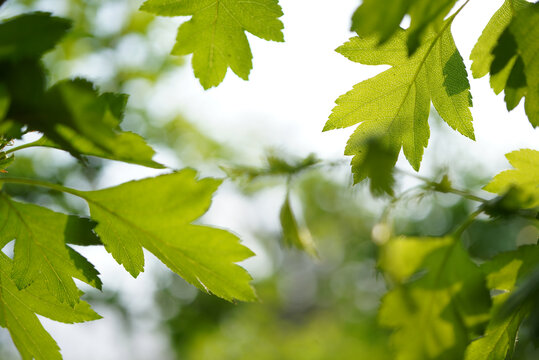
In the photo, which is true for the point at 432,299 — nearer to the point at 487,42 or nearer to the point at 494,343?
the point at 494,343

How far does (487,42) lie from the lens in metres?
0.65

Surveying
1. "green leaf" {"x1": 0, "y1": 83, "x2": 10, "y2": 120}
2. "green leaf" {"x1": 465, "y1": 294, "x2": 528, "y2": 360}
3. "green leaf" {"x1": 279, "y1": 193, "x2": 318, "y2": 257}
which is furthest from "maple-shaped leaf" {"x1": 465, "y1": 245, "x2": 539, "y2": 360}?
"green leaf" {"x1": 0, "y1": 83, "x2": 10, "y2": 120}

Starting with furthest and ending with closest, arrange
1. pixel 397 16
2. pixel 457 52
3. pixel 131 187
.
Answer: pixel 457 52
pixel 131 187
pixel 397 16

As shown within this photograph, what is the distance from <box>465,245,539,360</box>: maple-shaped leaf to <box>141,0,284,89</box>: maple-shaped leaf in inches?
19.2

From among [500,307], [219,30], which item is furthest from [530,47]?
[219,30]

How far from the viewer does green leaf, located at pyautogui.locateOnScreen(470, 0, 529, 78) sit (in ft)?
2.02

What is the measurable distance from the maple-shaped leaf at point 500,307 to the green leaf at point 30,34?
0.60 meters

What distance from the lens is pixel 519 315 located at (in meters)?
0.57

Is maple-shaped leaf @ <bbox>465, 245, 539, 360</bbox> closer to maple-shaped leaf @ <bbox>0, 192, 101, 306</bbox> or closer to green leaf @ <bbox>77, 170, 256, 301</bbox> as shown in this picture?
green leaf @ <bbox>77, 170, 256, 301</bbox>

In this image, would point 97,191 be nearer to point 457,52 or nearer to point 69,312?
point 69,312

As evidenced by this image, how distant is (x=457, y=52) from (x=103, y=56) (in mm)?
4353

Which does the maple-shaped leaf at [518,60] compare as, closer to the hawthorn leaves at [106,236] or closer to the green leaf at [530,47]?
the green leaf at [530,47]

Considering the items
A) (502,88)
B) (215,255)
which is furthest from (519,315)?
(215,255)

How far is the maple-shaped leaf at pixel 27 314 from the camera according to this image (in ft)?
2.17
